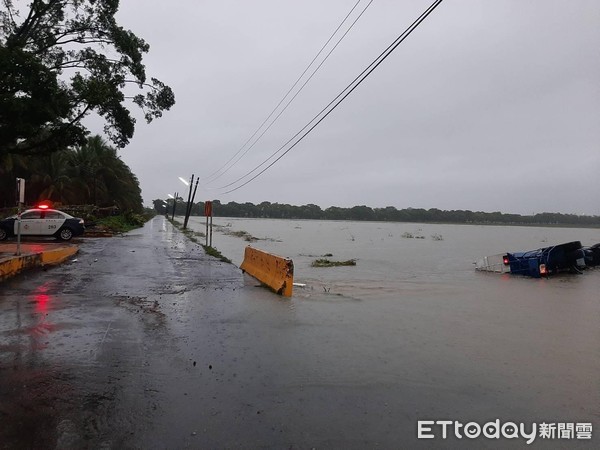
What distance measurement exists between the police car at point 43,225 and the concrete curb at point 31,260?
19.3ft

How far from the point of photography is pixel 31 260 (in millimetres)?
12312

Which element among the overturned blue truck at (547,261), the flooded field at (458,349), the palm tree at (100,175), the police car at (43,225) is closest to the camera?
the flooded field at (458,349)

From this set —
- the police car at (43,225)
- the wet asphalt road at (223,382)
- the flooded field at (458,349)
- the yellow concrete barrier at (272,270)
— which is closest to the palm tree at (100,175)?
the police car at (43,225)

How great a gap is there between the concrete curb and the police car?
19.3 ft

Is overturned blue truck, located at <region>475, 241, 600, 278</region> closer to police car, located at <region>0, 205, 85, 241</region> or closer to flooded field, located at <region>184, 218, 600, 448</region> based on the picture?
flooded field, located at <region>184, 218, 600, 448</region>

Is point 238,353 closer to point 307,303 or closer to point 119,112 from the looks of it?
point 307,303

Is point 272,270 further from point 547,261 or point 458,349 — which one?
point 547,261

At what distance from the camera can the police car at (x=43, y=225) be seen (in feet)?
65.0

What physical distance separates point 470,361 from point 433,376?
3.38 ft

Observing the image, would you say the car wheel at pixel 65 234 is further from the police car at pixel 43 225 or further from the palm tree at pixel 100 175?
the palm tree at pixel 100 175

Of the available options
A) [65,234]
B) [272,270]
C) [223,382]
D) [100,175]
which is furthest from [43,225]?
[100,175]

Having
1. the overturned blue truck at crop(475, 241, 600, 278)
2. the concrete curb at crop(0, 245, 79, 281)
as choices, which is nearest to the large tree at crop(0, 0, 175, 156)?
the concrete curb at crop(0, 245, 79, 281)

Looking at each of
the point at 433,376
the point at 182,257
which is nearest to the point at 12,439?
the point at 433,376

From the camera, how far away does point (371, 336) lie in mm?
7395
